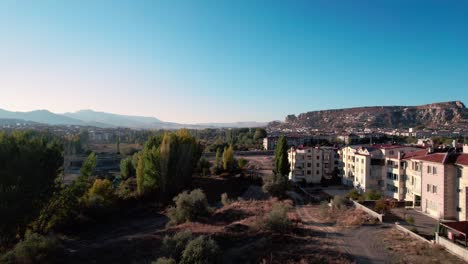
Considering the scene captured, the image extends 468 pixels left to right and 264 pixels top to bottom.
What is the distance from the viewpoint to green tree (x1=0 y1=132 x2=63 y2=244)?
72.7ft

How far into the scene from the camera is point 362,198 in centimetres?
3459

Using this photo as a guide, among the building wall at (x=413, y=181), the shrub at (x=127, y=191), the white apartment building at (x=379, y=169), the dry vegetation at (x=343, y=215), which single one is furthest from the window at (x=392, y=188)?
the shrub at (x=127, y=191)

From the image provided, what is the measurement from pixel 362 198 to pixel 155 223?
847 inches

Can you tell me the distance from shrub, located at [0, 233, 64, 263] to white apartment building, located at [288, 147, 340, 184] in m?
38.9

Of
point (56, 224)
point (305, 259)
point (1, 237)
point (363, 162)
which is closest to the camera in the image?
point (305, 259)

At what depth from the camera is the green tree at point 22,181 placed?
72.7 feet

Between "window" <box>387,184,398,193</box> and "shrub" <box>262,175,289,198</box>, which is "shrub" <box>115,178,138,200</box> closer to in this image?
"shrub" <box>262,175,289,198</box>

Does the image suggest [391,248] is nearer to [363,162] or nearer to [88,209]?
[363,162]

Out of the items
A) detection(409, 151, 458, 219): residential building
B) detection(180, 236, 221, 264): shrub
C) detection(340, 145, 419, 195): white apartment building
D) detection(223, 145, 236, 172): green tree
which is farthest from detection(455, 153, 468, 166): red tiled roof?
detection(223, 145, 236, 172): green tree

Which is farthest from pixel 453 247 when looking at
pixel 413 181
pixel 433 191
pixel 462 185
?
pixel 413 181

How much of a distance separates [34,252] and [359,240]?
18.5 meters

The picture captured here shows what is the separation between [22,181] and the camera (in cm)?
2305

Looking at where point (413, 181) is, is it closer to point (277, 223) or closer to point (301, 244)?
point (277, 223)

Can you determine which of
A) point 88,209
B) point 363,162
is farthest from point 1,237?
point 363,162
